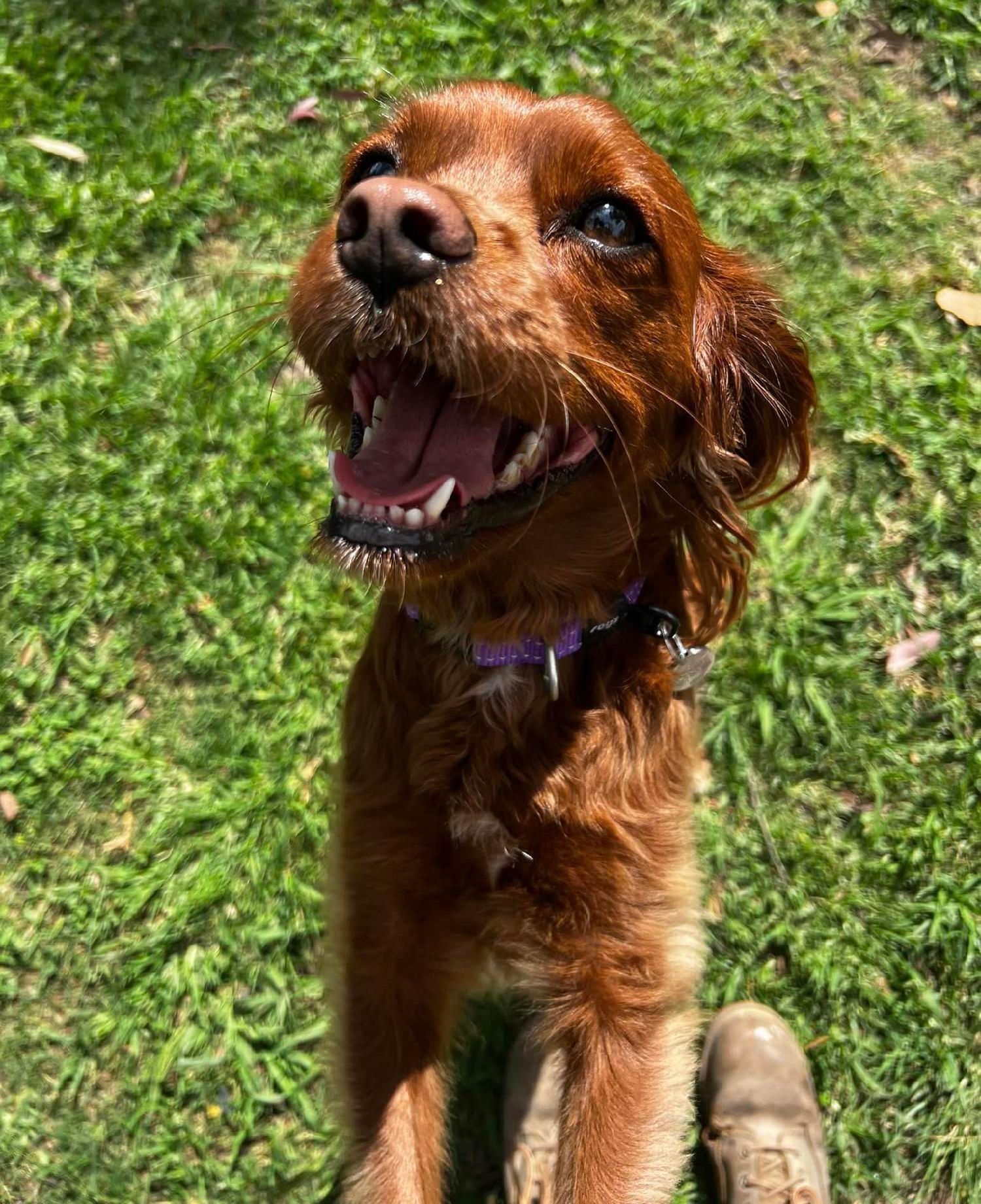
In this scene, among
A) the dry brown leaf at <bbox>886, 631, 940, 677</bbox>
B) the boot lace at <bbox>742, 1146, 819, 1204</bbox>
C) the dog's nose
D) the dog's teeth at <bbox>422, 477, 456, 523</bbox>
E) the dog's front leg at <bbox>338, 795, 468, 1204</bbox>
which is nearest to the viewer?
the dog's nose

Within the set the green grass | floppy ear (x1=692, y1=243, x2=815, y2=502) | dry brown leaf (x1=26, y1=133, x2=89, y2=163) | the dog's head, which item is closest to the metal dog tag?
the dog's head

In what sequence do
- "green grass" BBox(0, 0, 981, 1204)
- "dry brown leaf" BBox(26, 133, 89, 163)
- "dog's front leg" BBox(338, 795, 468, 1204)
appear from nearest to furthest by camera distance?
"dog's front leg" BBox(338, 795, 468, 1204), "green grass" BBox(0, 0, 981, 1204), "dry brown leaf" BBox(26, 133, 89, 163)

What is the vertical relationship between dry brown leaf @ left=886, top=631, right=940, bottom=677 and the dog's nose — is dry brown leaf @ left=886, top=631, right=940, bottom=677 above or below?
below

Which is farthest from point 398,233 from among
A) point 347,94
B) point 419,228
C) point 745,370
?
point 347,94

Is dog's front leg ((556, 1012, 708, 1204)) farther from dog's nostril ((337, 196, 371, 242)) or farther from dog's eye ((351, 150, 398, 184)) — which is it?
dog's eye ((351, 150, 398, 184))

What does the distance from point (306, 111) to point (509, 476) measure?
9.93 feet

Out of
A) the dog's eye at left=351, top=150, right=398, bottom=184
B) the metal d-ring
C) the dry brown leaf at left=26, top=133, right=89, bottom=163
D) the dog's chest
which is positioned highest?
the dog's eye at left=351, top=150, right=398, bottom=184

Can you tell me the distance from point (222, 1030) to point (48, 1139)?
67 cm

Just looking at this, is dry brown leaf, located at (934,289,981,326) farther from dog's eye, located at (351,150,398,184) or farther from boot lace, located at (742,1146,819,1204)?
boot lace, located at (742,1146,819,1204)

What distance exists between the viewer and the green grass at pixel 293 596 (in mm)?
3451

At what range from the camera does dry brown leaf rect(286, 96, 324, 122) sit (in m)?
4.43

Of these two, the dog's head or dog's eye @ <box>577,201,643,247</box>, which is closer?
the dog's head

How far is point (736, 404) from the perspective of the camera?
8.62 feet

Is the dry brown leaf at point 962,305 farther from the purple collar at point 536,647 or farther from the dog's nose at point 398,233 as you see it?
the dog's nose at point 398,233
